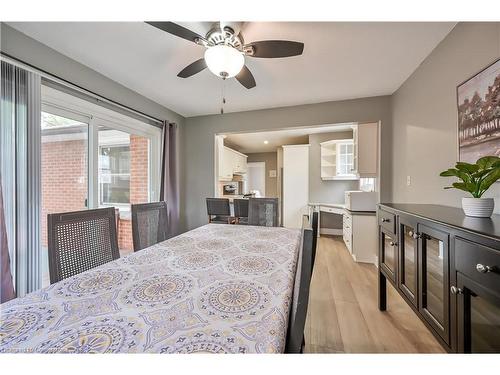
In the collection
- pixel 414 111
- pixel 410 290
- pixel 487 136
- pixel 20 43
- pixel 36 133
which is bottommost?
pixel 410 290

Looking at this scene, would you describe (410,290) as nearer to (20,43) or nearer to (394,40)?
(394,40)

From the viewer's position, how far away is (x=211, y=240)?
1.58 m

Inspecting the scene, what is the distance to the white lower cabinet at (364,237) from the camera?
307 cm

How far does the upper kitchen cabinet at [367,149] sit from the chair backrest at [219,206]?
79.9 inches

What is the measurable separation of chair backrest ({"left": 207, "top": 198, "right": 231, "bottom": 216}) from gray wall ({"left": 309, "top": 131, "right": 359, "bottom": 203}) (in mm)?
2552

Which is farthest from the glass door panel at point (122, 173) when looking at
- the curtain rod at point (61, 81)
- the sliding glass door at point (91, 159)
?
the curtain rod at point (61, 81)

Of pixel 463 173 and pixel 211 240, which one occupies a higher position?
pixel 463 173

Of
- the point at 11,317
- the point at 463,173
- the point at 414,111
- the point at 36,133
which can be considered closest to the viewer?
the point at 11,317

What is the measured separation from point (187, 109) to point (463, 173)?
340 centimetres

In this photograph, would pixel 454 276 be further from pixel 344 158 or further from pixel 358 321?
pixel 344 158

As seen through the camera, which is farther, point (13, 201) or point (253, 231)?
point (253, 231)

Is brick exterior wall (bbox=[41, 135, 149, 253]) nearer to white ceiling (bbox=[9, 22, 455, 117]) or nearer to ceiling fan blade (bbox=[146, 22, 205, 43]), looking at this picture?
white ceiling (bbox=[9, 22, 455, 117])
